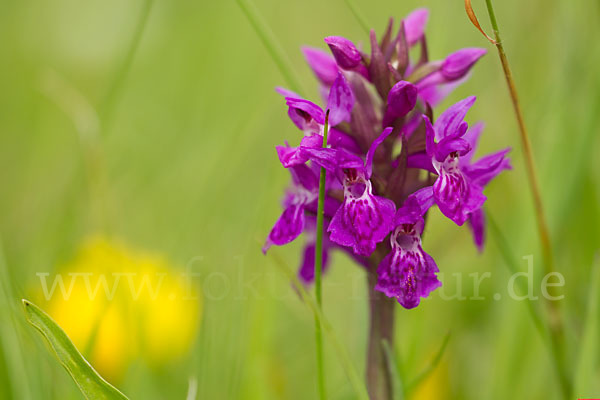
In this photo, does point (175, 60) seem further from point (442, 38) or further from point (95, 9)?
point (442, 38)

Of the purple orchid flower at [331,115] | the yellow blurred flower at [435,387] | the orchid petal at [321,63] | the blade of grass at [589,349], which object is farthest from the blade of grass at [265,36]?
the yellow blurred flower at [435,387]

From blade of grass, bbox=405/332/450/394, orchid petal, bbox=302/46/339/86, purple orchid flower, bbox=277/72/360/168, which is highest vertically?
orchid petal, bbox=302/46/339/86

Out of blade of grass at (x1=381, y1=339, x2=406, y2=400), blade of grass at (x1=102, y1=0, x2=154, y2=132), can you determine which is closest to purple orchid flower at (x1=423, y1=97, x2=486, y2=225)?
blade of grass at (x1=381, y1=339, x2=406, y2=400)

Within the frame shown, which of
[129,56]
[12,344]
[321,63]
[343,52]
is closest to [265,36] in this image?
[321,63]

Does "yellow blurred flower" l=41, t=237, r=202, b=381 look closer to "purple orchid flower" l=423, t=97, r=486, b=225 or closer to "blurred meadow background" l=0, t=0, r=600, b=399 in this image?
"blurred meadow background" l=0, t=0, r=600, b=399

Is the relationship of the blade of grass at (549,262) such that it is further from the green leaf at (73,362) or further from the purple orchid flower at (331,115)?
the green leaf at (73,362)

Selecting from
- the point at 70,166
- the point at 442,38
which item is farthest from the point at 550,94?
the point at 70,166
